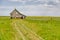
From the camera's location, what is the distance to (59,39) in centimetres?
2016

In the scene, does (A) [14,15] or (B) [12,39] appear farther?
(A) [14,15]

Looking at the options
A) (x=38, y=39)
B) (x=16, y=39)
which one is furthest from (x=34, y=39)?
(x=16, y=39)

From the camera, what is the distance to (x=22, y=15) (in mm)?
101750

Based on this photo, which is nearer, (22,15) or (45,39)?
(45,39)

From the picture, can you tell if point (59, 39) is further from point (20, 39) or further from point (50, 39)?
point (20, 39)

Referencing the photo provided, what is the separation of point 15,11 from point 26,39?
264 feet

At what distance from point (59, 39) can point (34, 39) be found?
99.6 inches

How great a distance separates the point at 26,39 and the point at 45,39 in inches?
77.4

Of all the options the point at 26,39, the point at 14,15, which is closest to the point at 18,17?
the point at 14,15

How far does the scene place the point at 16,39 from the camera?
20594mm

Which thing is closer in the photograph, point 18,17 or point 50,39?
point 50,39

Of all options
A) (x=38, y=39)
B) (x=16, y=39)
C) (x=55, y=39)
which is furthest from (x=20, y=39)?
(x=55, y=39)

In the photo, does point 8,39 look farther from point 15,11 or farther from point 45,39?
point 15,11

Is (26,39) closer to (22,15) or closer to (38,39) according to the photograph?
(38,39)
